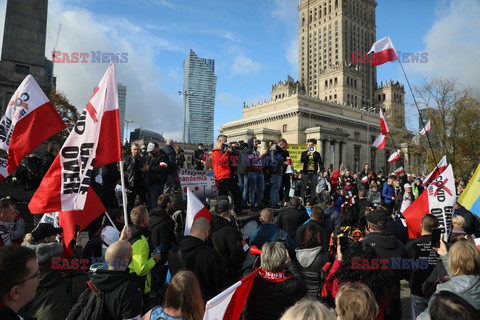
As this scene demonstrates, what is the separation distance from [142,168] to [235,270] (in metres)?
4.60

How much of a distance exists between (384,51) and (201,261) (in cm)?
811

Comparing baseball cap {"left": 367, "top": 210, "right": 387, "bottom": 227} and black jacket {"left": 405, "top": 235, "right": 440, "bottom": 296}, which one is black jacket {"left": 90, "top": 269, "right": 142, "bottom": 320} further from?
black jacket {"left": 405, "top": 235, "right": 440, "bottom": 296}

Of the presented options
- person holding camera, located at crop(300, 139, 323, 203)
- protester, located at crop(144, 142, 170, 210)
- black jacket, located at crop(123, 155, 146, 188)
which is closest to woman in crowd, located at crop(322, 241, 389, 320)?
protester, located at crop(144, 142, 170, 210)

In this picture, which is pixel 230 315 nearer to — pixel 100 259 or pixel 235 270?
pixel 235 270

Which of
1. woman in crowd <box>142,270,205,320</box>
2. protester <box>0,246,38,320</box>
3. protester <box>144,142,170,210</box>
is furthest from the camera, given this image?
protester <box>144,142,170,210</box>

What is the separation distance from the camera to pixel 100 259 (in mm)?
4336

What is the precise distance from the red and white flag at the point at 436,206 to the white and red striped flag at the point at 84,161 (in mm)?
4973

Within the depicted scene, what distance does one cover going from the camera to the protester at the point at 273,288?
3271 mm

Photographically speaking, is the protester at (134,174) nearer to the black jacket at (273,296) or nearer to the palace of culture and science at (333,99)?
the black jacket at (273,296)

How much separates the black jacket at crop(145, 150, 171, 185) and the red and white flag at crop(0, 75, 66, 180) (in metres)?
3.06

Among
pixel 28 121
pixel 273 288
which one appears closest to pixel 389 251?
pixel 273 288

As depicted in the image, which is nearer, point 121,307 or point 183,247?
point 121,307

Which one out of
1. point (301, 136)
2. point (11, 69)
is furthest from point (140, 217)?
point (301, 136)

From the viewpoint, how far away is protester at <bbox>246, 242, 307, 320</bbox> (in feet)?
10.7
